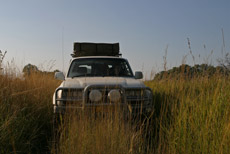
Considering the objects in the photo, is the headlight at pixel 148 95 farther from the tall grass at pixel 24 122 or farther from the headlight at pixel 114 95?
the tall grass at pixel 24 122

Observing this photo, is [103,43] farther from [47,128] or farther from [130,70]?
[47,128]

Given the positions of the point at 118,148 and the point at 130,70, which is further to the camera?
the point at 130,70

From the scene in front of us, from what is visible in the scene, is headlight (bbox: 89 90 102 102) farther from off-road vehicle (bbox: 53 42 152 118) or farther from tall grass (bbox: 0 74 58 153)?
tall grass (bbox: 0 74 58 153)

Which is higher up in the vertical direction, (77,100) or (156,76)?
(156,76)

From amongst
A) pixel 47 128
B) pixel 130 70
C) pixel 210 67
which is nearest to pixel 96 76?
pixel 130 70

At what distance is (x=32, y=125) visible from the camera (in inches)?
150

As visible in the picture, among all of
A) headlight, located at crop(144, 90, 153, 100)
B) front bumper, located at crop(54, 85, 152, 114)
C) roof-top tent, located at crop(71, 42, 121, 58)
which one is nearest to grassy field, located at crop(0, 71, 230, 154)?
front bumper, located at crop(54, 85, 152, 114)

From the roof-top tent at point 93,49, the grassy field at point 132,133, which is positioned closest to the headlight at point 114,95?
the grassy field at point 132,133

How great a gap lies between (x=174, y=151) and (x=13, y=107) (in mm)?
2817

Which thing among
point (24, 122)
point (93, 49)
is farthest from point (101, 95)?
point (93, 49)

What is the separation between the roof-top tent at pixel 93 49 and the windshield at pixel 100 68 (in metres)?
2.76

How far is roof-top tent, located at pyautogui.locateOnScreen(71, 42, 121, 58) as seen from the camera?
25.3 ft

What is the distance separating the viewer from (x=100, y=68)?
4684 mm

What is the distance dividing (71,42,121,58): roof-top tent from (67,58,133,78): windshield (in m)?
2.76
